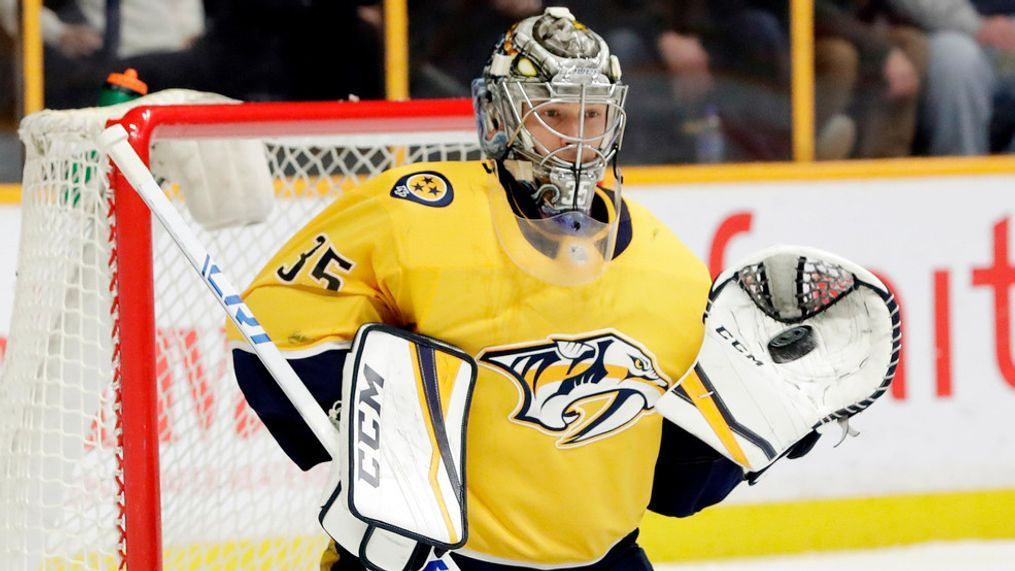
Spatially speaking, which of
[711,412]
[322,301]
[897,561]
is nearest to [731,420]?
[711,412]

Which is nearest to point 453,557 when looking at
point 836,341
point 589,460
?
point 589,460

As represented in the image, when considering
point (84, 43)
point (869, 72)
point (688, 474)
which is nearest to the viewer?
point (688, 474)

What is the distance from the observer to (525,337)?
5.92ft

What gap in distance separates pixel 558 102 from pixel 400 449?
404mm

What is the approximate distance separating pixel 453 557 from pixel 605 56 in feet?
1.86

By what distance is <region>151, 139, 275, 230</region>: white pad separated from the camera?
226cm

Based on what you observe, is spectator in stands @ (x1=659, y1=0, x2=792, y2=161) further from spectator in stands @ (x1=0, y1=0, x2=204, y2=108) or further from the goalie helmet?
the goalie helmet

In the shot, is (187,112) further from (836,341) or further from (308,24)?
(308,24)

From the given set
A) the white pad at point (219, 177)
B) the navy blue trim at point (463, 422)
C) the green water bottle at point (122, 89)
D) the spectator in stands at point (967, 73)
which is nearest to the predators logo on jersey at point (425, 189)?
the navy blue trim at point (463, 422)

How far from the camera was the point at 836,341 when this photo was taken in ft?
6.07

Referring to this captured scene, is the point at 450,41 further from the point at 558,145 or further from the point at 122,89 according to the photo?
the point at 558,145

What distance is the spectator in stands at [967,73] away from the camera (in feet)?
12.2

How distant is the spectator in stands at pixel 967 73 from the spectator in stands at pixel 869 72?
0.03 metres

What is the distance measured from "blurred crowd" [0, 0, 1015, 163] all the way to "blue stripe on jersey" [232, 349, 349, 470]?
1628 millimetres
